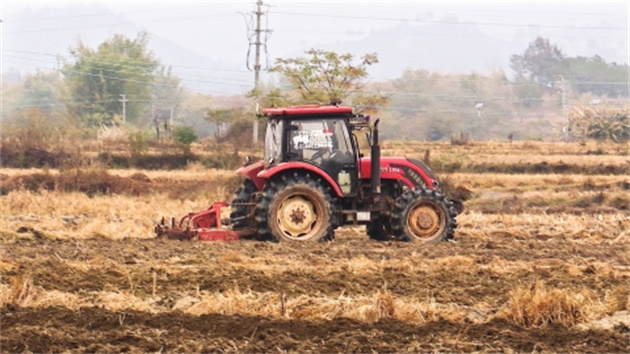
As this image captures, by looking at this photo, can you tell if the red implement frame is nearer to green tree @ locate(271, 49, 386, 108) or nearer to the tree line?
the tree line

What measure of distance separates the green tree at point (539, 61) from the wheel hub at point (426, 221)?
117 m

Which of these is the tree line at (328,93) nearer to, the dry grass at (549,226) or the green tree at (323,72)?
the green tree at (323,72)

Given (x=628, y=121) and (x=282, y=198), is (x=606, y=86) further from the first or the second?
(x=282, y=198)

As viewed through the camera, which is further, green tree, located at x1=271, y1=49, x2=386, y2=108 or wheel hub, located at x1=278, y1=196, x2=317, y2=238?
green tree, located at x1=271, y1=49, x2=386, y2=108

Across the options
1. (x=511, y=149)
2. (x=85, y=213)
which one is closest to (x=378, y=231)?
(x=85, y=213)

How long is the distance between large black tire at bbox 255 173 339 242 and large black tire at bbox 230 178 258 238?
2.71ft

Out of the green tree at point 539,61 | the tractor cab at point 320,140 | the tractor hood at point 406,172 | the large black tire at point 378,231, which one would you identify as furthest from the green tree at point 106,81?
the green tree at point 539,61

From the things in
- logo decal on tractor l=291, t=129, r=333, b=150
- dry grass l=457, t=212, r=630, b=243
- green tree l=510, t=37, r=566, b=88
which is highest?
green tree l=510, t=37, r=566, b=88

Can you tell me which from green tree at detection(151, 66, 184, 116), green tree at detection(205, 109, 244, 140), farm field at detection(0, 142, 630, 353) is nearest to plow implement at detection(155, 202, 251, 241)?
farm field at detection(0, 142, 630, 353)

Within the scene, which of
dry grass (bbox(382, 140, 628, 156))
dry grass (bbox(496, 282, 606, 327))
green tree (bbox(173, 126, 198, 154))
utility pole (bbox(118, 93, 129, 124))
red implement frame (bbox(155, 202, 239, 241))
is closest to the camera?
dry grass (bbox(496, 282, 606, 327))

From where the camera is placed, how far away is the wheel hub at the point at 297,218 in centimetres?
1584

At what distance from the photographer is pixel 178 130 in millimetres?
41219

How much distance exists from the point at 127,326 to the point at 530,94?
351 ft

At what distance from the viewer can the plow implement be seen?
1596cm
